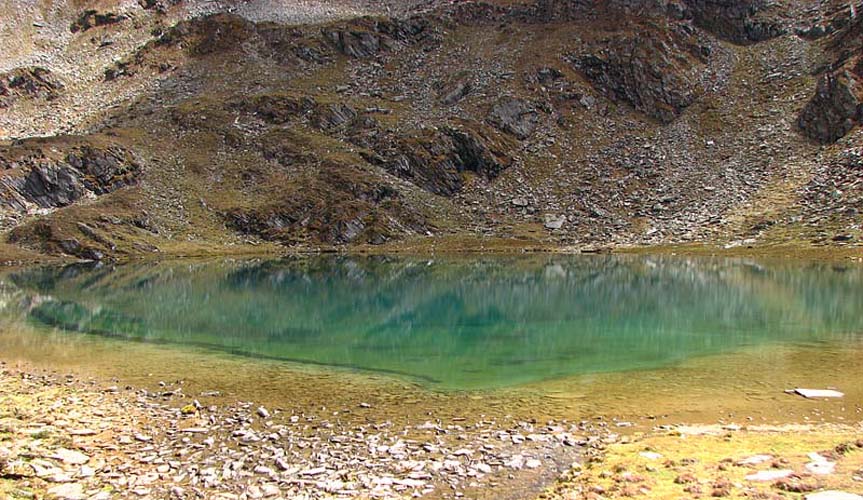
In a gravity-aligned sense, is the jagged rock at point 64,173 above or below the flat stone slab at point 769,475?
above

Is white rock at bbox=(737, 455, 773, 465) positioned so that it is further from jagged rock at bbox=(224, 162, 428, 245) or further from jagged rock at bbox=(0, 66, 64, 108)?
jagged rock at bbox=(0, 66, 64, 108)

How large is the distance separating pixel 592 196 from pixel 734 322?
9080 cm

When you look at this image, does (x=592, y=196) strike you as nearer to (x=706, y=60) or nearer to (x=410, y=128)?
(x=410, y=128)

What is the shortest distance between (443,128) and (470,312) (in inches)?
4067

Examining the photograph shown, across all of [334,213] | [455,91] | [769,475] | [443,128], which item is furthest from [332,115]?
[769,475]

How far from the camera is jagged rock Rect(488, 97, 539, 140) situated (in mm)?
151750

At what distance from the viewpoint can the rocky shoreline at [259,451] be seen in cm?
1473

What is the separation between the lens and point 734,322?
40281mm

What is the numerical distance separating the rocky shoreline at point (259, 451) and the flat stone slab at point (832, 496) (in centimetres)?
590

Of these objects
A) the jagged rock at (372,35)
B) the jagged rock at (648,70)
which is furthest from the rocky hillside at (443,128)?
the jagged rock at (372,35)

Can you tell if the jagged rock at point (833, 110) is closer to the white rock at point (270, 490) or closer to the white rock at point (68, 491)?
the white rock at point (270, 490)

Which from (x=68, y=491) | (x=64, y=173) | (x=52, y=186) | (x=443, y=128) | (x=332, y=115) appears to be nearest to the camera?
(x=68, y=491)

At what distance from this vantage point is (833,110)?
391ft

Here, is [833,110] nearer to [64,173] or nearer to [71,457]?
[71,457]
